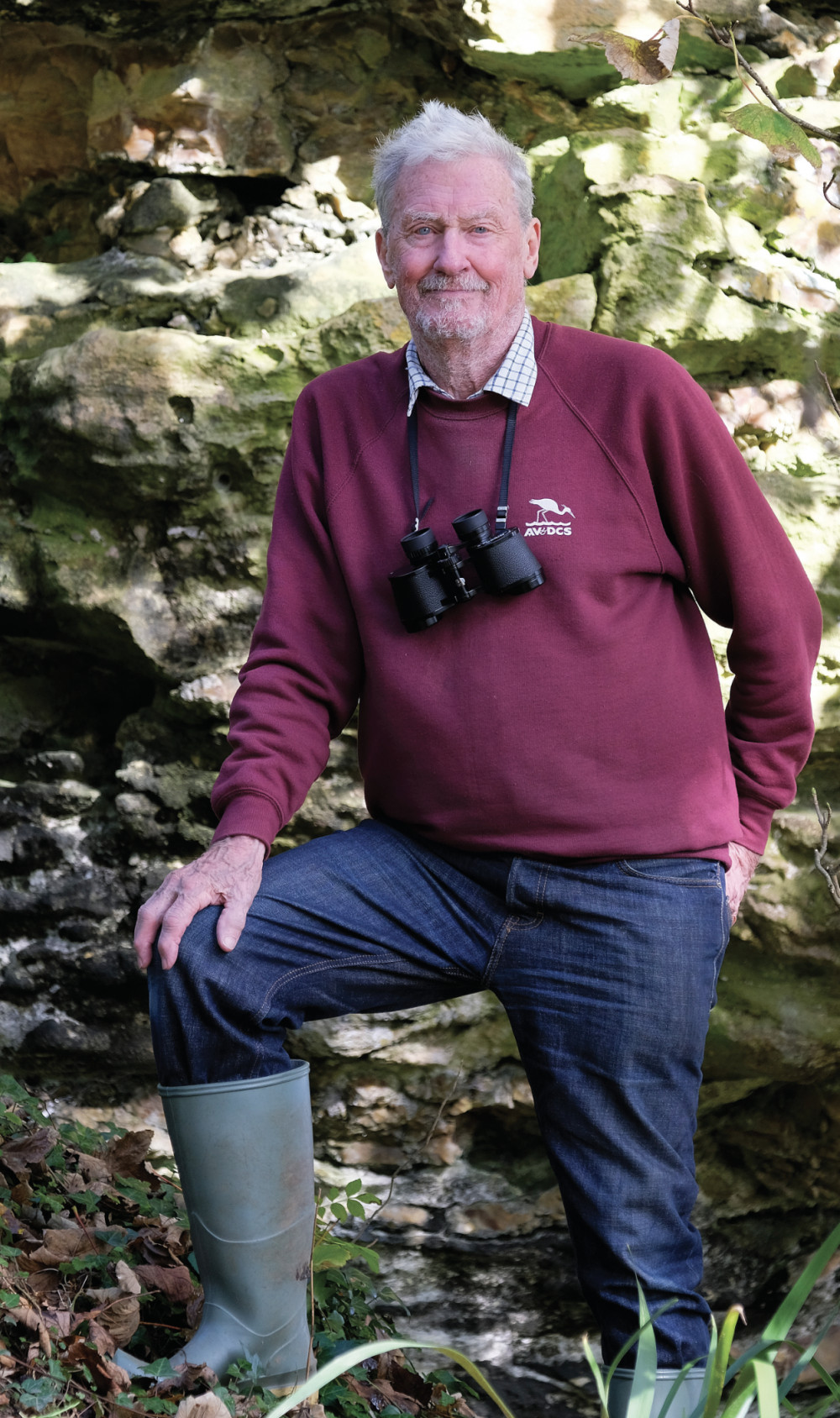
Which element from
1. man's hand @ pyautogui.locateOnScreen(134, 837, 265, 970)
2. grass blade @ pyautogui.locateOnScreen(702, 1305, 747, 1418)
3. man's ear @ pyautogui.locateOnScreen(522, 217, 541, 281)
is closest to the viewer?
grass blade @ pyautogui.locateOnScreen(702, 1305, 747, 1418)

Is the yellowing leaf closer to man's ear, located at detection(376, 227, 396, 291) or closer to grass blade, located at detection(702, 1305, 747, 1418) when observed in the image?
man's ear, located at detection(376, 227, 396, 291)

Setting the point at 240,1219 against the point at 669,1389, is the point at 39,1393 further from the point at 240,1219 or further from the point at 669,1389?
the point at 669,1389

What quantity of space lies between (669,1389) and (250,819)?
4.14ft

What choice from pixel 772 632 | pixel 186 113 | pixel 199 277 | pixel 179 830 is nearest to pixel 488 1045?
pixel 179 830

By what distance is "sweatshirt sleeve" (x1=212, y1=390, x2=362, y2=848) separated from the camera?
96.0 inches

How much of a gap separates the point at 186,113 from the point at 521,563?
8.83 ft

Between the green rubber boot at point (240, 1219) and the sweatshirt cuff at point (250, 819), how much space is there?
471 mm

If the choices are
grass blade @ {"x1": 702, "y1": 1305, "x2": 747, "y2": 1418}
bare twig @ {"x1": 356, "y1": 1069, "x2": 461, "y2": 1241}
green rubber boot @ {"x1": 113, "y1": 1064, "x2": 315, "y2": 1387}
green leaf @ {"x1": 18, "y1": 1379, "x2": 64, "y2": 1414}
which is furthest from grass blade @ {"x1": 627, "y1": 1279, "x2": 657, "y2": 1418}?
bare twig @ {"x1": 356, "y1": 1069, "x2": 461, "y2": 1241}

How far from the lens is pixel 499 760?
91.4 inches

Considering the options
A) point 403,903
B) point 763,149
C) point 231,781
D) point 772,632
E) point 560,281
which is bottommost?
point 403,903

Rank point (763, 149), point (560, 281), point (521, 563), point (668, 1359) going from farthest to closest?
point (763, 149), point (560, 281), point (521, 563), point (668, 1359)

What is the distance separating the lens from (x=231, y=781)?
241 centimetres

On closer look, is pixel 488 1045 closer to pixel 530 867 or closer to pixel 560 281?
pixel 530 867

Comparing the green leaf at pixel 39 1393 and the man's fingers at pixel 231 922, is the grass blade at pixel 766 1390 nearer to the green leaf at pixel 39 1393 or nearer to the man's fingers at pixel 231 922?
the man's fingers at pixel 231 922
